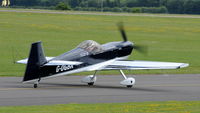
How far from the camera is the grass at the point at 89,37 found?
37.1 meters

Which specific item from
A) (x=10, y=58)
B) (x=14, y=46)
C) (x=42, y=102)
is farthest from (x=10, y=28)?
(x=42, y=102)

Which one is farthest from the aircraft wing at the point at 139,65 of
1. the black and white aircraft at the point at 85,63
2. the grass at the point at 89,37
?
the grass at the point at 89,37

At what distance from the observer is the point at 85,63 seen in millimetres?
23109

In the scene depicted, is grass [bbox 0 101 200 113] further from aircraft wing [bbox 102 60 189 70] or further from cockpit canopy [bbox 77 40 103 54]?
cockpit canopy [bbox 77 40 103 54]

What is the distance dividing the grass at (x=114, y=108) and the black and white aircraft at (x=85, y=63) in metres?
3.72

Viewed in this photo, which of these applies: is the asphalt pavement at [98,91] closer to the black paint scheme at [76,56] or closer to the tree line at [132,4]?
the black paint scheme at [76,56]

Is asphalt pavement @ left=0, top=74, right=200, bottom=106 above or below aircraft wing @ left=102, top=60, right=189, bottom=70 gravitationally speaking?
below

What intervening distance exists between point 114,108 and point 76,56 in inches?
221

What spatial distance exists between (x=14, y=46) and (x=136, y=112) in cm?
2677

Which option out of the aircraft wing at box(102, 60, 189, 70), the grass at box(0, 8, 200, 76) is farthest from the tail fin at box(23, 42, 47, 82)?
the grass at box(0, 8, 200, 76)

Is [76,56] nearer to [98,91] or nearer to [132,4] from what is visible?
[98,91]

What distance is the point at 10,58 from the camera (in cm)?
3553

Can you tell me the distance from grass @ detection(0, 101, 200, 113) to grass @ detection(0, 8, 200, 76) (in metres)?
10.3

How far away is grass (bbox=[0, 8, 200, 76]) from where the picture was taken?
37062mm
